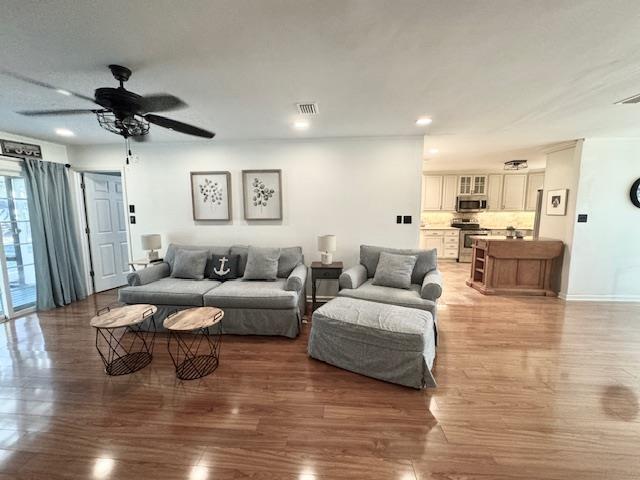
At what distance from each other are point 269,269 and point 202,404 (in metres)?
1.76

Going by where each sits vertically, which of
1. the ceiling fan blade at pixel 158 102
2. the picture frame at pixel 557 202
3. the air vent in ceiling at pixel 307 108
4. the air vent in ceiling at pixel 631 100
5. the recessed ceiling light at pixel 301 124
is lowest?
the picture frame at pixel 557 202

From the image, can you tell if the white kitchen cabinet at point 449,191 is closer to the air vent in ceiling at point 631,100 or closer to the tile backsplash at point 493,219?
the tile backsplash at point 493,219

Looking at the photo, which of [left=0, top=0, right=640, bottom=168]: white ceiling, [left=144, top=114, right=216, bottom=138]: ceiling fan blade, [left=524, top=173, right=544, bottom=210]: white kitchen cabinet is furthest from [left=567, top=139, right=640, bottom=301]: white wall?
[left=144, top=114, right=216, bottom=138]: ceiling fan blade

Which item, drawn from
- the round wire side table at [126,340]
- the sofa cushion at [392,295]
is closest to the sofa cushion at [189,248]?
the round wire side table at [126,340]

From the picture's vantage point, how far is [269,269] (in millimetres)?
3518

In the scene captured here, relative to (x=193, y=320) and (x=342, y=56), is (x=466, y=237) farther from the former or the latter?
(x=193, y=320)

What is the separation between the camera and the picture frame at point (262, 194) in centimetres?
403

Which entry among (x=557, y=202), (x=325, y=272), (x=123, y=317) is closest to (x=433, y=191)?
(x=557, y=202)

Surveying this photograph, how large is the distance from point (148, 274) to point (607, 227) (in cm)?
669

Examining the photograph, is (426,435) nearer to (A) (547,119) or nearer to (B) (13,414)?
(B) (13,414)

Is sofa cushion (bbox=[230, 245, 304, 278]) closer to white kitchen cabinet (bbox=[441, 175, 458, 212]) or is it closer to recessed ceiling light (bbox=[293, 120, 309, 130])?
recessed ceiling light (bbox=[293, 120, 309, 130])

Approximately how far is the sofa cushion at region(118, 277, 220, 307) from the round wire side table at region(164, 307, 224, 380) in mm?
399

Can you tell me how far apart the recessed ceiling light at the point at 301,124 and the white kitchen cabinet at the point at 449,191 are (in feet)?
16.5

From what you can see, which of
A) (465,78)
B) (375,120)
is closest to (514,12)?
(465,78)
